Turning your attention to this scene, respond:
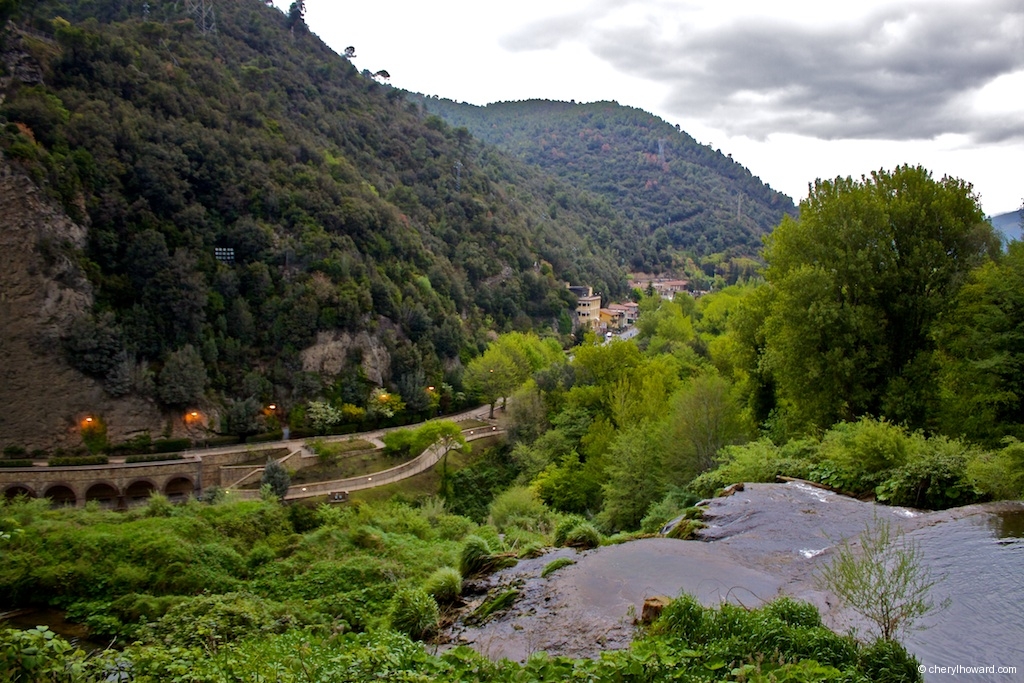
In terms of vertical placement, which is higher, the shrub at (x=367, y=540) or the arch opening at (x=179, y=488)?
the shrub at (x=367, y=540)

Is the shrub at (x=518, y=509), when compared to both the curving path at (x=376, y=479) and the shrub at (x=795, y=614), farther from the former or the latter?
the shrub at (x=795, y=614)

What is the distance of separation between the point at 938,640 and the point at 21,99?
5199 centimetres

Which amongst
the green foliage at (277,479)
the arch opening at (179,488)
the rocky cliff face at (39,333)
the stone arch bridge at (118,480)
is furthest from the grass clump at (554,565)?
the rocky cliff face at (39,333)

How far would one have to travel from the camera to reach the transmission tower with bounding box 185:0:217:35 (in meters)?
70.0

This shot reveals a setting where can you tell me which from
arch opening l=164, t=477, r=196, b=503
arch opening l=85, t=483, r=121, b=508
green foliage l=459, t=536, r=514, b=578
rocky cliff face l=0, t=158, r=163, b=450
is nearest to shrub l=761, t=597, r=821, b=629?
green foliage l=459, t=536, r=514, b=578

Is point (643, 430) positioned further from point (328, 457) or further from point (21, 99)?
point (21, 99)

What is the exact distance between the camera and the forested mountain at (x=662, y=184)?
136625 millimetres

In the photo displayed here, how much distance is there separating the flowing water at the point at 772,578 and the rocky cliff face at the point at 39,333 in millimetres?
35535

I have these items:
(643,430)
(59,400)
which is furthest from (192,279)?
(643,430)

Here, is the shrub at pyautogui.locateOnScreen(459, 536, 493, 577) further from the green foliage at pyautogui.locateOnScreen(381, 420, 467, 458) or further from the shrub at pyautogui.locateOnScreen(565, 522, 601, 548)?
the green foliage at pyautogui.locateOnScreen(381, 420, 467, 458)

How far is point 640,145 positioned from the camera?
186 meters

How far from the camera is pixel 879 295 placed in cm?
1733

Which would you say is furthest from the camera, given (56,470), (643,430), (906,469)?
(56,470)

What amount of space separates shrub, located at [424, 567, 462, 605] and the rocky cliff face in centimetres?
3449
